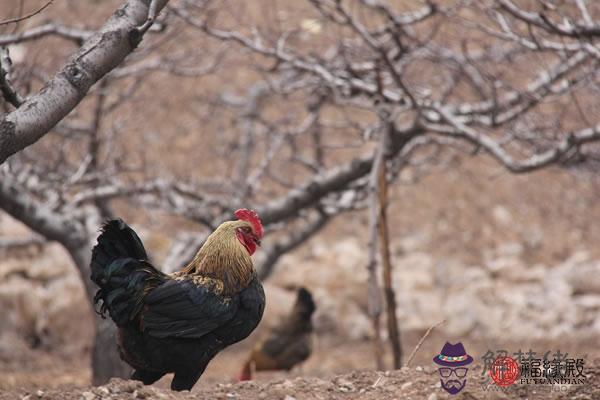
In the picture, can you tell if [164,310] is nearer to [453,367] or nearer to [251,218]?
[251,218]

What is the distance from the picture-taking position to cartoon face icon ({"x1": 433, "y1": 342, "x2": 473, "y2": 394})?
4164 mm

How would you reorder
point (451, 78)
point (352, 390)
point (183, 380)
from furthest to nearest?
point (451, 78)
point (183, 380)
point (352, 390)

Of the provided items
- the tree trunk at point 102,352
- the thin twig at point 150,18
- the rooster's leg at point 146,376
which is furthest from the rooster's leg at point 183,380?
the tree trunk at point 102,352

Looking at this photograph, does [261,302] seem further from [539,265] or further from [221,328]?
[539,265]

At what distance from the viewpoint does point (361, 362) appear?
11531 mm

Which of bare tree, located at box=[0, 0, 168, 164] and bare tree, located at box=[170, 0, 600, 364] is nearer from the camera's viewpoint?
bare tree, located at box=[0, 0, 168, 164]

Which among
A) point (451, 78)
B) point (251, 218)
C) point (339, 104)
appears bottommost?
point (251, 218)

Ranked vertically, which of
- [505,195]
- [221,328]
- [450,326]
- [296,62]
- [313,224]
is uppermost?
[505,195]

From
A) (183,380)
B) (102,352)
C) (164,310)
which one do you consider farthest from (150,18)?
(102,352)

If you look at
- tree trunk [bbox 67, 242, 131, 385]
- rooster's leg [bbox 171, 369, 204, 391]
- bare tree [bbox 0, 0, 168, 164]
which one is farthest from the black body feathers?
tree trunk [bbox 67, 242, 131, 385]

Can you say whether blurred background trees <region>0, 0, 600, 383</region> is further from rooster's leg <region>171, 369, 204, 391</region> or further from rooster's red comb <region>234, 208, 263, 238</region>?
rooster's leg <region>171, 369, 204, 391</region>

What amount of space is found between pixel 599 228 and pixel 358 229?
4.26 meters

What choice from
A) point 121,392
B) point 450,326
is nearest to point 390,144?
point 121,392

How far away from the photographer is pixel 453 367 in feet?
14.0
